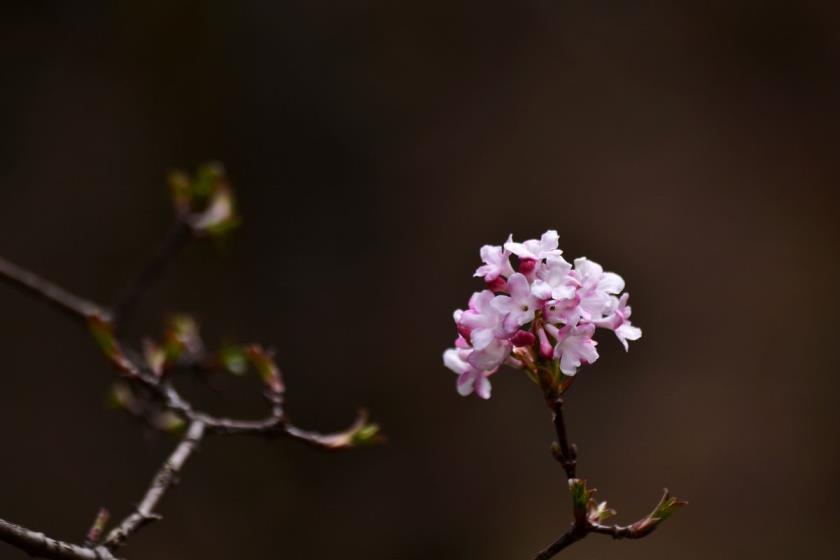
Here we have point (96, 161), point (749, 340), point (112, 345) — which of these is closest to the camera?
point (112, 345)

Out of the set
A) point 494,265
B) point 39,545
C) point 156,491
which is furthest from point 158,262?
point 494,265

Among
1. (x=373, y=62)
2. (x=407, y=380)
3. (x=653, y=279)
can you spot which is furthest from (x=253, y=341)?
(x=653, y=279)

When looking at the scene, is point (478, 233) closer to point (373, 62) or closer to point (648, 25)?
point (373, 62)

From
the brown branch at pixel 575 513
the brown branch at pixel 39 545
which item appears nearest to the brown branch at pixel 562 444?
the brown branch at pixel 575 513

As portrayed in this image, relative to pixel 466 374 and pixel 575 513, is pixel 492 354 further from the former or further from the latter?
pixel 575 513

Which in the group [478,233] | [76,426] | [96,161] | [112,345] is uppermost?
[96,161]

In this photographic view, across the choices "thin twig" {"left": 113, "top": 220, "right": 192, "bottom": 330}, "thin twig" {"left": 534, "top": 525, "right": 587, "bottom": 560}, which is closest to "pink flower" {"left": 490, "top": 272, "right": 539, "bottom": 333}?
"thin twig" {"left": 534, "top": 525, "right": 587, "bottom": 560}
